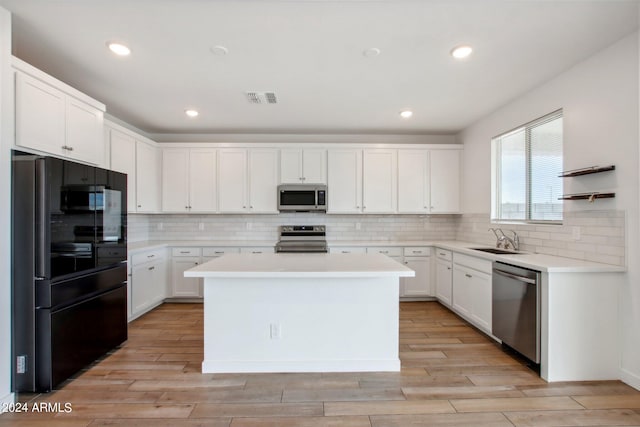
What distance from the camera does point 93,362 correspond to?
2621 millimetres

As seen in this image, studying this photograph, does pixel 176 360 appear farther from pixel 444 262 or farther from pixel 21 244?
pixel 444 262

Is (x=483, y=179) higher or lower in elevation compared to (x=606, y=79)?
lower

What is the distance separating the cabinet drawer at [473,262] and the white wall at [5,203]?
3.97 m

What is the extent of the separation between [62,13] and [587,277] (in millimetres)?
4194

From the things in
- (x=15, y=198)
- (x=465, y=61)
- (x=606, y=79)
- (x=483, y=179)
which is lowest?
(x=15, y=198)

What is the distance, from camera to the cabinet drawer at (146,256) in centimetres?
366

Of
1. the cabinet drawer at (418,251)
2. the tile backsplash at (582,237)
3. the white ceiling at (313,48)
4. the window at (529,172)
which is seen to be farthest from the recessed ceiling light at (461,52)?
the cabinet drawer at (418,251)

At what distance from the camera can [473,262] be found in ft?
11.2

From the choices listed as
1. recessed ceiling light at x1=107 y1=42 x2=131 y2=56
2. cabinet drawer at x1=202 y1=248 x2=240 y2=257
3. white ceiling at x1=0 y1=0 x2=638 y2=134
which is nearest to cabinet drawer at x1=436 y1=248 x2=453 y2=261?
white ceiling at x1=0 y1=0 x2=638 y2=134

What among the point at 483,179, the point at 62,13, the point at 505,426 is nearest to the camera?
the point at 505,426

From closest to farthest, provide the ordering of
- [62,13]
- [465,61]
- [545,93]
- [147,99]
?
[62,13]
[465,61]
[545,93]
[147,99]

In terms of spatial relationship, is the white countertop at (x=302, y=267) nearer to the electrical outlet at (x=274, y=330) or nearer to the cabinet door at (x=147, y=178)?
the electrical outlet at (x=274, y=330)

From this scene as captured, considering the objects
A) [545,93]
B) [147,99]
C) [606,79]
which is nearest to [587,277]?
[606,79]

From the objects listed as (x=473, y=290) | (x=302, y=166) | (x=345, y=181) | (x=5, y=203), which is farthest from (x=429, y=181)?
(x=5, y=203)
